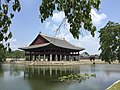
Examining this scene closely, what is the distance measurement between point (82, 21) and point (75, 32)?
0.81 ft

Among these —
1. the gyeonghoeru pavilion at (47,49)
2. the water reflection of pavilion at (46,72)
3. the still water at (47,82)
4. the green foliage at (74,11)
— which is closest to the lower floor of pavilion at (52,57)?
the gyeonghoeru pavilion at (47,49)

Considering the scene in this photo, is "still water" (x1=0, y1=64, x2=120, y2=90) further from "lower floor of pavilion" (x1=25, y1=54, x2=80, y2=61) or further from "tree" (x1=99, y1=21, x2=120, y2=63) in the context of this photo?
"lower floor of pavilion" (x1=25, y1=54, x2=80, y2=61)

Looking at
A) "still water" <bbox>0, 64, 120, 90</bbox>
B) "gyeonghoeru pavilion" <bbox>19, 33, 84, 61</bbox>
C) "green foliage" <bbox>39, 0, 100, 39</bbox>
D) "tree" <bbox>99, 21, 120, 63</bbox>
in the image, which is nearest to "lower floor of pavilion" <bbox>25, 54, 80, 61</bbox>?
"gyeonghoeru pavilion" <bbox>19, 33, 84, 61</bbox>

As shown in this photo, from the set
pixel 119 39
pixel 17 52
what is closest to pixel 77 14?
pixel 119 39

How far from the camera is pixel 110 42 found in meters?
25.4

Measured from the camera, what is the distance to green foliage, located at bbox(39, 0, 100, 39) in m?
4.32

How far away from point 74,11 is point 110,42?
2163 centimetres

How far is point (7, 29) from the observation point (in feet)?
14.0

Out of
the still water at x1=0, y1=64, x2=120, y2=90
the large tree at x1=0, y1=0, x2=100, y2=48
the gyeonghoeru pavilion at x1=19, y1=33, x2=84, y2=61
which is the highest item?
the gyeonghoeru pavilion at x1=19, y1=33, x2=84, y2=61

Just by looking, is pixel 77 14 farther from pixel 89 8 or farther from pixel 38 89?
pixel 38 89

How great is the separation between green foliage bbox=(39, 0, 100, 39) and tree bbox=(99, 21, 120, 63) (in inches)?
813

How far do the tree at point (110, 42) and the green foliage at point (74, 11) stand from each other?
20646mm

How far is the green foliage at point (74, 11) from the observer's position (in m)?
4.32

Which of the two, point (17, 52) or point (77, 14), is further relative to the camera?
point (17, 52)
